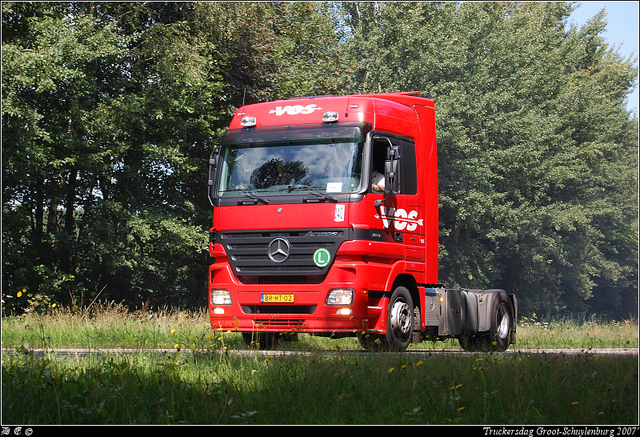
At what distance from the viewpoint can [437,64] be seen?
125 ft

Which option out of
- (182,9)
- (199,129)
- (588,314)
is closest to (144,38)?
(182,9)

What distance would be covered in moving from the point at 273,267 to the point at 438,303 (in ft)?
10.7

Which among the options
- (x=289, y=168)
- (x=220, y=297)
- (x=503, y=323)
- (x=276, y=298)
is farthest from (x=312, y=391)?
(x=503, y=323)

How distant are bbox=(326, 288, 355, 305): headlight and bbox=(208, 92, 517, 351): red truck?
0.05 feet

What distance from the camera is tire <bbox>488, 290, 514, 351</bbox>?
13.8m

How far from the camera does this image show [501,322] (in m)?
14.4

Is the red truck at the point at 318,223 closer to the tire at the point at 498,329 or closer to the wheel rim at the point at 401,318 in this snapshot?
the wheel rim at the point at 401,318

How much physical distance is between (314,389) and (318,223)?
418 centimetres

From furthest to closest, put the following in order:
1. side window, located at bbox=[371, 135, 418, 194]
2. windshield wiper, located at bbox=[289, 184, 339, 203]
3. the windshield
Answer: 1. side window, located at bbox=[371, 135, 418, 194]
2. the windshield
3. windshield wiper, located at bbox=[289, 184, 339, 203]

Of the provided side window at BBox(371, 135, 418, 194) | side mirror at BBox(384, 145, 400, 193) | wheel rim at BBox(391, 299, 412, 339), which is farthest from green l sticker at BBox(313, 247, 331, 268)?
wheel rim at BBox(391, 299, 412, 339)

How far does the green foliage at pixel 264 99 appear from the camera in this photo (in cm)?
2167

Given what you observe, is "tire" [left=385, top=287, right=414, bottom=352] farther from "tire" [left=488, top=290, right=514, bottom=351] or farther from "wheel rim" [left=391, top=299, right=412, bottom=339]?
"tire" [left=488, top=290, right=514, bottom=351]

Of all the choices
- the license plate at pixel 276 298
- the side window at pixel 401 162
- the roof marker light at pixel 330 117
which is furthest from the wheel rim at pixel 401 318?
the roof marker light at pixel 330 117

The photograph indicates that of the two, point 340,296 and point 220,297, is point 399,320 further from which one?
point 220,297
